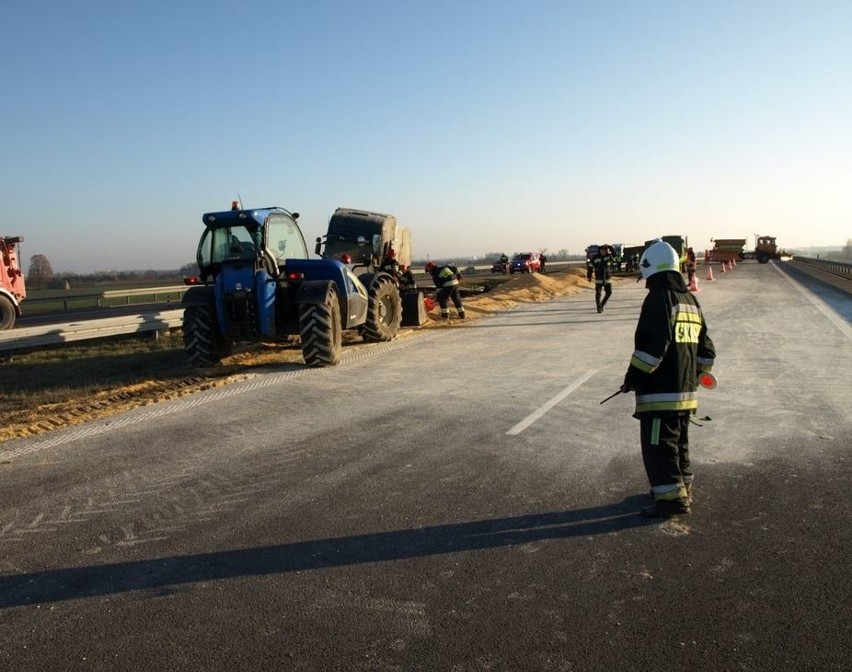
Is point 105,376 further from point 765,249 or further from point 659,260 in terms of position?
point 765,249

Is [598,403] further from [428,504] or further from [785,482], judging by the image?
[428,504]

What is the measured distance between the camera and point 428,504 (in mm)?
4926

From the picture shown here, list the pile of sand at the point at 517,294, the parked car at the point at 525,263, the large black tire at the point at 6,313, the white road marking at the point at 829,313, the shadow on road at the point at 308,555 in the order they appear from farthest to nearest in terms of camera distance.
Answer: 1. the parked car at the point at 525,263
2. the pile of sand at the point at 517,294
3. the large black tire at the point at 6,313
4. the white road marking at the point at 829,313
5. the shadow on road at the point at 308,555

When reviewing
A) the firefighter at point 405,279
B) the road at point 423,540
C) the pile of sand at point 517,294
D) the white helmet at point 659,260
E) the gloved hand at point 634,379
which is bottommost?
the road at point 423,540

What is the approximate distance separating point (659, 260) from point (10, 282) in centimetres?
2007

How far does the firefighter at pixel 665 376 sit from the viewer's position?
4.61 metres

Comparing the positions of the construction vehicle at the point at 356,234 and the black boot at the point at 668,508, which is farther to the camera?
the construction vehicle at the point at 356,234

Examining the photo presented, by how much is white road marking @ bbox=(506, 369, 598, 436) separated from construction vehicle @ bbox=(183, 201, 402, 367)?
395cm

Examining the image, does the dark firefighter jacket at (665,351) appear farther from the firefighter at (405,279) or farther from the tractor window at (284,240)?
the firefighter at (405,279)

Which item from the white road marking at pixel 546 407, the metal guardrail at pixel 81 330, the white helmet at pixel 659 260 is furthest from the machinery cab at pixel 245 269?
the white helmet at pixel 659 260

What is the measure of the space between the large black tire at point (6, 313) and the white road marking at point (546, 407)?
1599 centimetres

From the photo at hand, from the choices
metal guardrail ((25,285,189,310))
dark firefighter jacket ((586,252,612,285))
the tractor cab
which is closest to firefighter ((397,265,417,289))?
dark firefighter jacket ((586,252,612,285))

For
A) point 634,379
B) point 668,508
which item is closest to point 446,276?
point 634,379

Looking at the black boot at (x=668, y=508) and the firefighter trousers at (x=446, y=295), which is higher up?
the firefighter trousers at (x=446, y=295)
